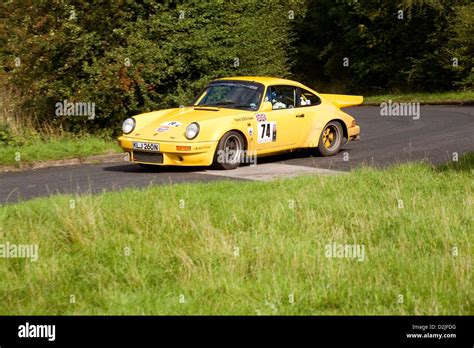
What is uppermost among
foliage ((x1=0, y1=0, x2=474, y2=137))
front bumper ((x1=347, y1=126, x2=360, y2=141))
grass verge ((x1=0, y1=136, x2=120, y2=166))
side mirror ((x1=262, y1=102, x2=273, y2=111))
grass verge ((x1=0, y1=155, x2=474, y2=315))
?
foliage ((x1=0, y1=0, x2=474, y2=137))

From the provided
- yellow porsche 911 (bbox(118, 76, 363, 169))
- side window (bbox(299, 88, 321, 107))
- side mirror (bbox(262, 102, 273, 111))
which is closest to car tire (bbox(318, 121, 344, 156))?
yellow porsche 911 (bbox(118, 76, 363, 169))

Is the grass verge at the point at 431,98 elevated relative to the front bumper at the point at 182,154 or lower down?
elevated

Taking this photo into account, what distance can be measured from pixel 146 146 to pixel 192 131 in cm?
79

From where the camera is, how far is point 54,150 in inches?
626

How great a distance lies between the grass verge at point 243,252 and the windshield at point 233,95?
3.67 meters

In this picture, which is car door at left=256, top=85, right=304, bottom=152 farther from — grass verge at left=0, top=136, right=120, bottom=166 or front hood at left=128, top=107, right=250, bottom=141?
grass verge at left=0, top=136, right=120, bottom=166

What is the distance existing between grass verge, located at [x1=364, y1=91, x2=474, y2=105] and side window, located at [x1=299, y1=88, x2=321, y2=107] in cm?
1404

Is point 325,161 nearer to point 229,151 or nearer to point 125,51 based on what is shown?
point 229,151

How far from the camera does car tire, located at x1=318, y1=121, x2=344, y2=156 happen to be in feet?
52.4

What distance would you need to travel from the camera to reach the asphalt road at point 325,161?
12.7 m

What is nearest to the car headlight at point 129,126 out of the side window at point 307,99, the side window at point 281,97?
the side window at point 281,97

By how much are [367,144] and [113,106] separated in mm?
5221

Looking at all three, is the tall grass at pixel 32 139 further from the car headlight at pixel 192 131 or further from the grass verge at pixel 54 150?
the car headlight at pixel 192 131

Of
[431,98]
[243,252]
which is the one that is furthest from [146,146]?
[431,98]
